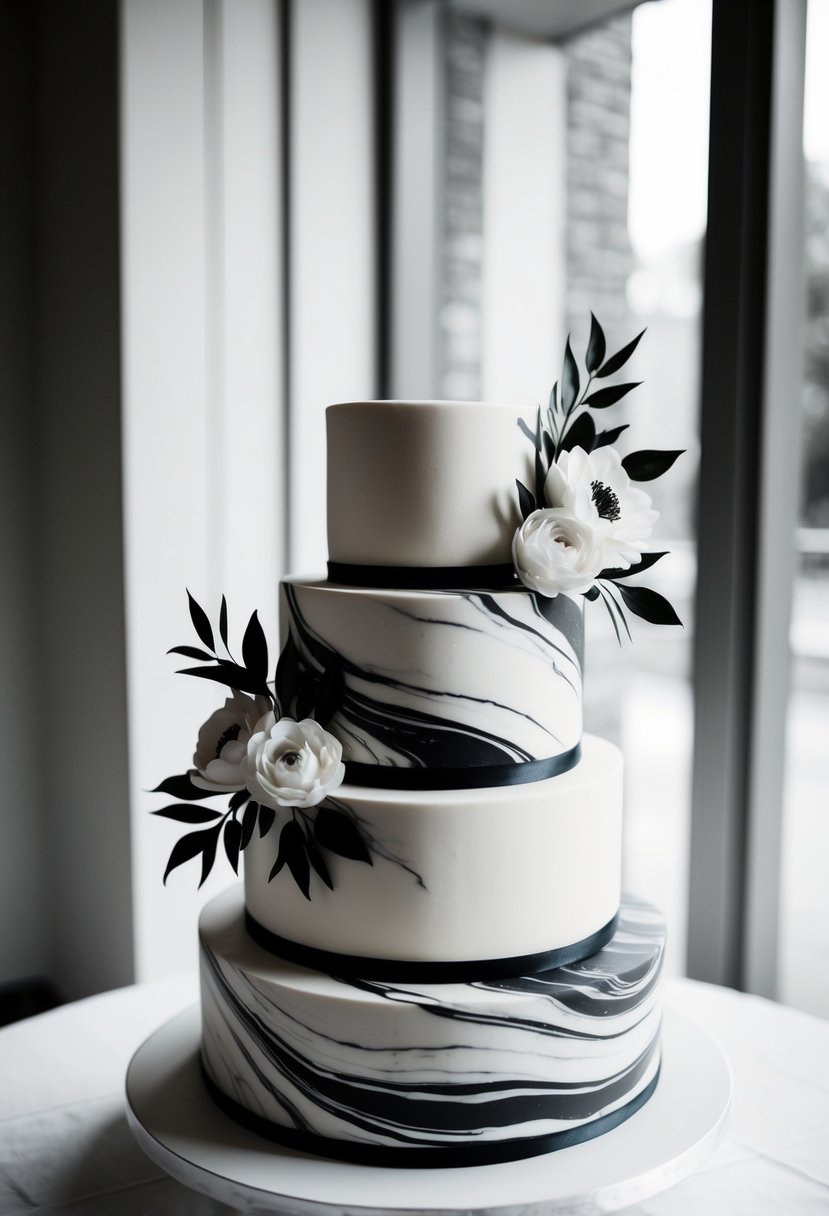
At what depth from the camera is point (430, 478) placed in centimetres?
107

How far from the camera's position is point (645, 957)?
109cm

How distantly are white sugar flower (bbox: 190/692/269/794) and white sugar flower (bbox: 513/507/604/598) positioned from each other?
0.29 metres

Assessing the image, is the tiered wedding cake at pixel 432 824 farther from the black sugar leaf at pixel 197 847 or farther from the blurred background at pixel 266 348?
the blurred background at pixel 266 348

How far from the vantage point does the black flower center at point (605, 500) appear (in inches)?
42.4

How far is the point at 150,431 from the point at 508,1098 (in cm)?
143

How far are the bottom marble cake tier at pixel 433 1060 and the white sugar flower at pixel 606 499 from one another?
41 centimetres

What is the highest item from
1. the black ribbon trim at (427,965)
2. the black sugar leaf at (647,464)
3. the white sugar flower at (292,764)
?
the black sugar leaf at (647,464)

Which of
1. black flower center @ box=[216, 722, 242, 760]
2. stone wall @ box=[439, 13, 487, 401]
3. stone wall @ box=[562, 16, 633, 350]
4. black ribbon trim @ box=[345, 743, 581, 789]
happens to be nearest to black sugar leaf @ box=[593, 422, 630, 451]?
black ribbon trim @ box=[345, 743, 581, 789]

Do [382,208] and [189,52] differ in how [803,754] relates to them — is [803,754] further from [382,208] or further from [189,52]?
[189,52]

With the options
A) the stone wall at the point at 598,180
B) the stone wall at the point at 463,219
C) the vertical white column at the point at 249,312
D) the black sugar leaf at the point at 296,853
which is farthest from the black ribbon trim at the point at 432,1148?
the stone wall at the point at 598,180

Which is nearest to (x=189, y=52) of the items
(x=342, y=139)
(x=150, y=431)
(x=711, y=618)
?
(x=342, y=139)

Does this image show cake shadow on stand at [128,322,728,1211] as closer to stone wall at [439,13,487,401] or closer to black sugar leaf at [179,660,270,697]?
black sugar leaf at [179,660,270,697]

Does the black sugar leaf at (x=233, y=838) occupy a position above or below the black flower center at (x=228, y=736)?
below

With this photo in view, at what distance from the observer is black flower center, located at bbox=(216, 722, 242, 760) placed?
1075 millimetres
